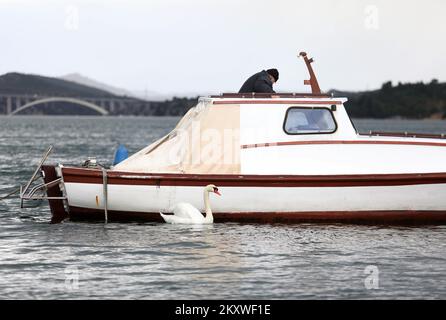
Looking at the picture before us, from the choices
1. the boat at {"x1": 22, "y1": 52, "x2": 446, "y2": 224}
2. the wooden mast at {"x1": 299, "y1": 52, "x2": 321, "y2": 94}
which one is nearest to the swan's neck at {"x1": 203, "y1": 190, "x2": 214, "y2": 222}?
the boat at {"x1": 22, "y1": 52, "x2": 446, "y2": 224}

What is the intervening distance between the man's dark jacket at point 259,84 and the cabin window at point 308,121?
2.61ft

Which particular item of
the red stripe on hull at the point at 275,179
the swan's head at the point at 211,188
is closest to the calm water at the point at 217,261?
the swan's head at the point at 211,188

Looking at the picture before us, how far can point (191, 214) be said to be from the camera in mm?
20000

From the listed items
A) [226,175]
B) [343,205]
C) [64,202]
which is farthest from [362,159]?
[64,202]

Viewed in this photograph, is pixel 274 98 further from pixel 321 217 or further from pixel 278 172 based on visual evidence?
pixel 321 217

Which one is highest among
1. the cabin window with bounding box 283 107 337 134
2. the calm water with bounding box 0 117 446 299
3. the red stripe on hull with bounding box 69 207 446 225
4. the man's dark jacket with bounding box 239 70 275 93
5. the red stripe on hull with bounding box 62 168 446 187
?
the man's dark jacket with bounding box 239 70 275 93

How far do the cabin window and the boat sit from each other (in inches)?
0.8

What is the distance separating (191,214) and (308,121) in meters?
3.08

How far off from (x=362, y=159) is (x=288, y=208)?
177 centimetres

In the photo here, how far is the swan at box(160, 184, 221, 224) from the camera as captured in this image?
1989 cm

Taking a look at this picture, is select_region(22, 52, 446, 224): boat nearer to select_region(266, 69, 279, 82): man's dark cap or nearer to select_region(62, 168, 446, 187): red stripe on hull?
select_region(62, 168, 446, 187): red stripe on hull

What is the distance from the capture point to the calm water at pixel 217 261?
48.6ft
